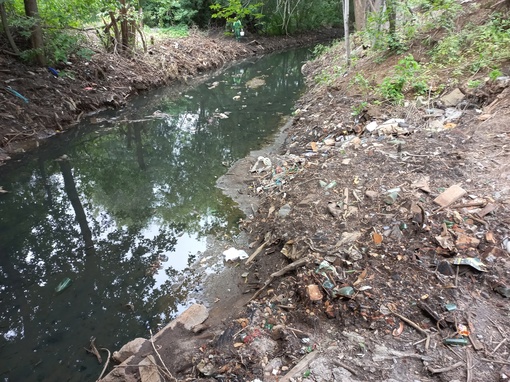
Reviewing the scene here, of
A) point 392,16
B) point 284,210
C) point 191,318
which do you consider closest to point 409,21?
point 392,16

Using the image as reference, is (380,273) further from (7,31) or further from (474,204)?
(7,31)

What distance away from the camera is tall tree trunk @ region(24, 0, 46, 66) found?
25.2 ft

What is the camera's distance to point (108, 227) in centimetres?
491

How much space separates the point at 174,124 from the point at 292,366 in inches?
299

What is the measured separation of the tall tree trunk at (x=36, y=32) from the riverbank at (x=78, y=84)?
0.29 m

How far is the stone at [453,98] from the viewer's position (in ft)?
16.5

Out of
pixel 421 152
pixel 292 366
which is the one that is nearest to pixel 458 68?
pixel 421 152

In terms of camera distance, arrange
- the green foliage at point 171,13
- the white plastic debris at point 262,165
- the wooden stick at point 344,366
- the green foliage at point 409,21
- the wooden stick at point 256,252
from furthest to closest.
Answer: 1. the green foliage at point 171,13
2. the green foliage at point 409,21
3. the white plastic debris at point 262,165
4. the wooden stick at point 256,252
5. the wooden stick at point 344,366

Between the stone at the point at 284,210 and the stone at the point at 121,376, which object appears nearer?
the stone at the point at 121,376

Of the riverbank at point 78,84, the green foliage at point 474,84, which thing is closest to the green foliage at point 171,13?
the riverbank at point 78,84

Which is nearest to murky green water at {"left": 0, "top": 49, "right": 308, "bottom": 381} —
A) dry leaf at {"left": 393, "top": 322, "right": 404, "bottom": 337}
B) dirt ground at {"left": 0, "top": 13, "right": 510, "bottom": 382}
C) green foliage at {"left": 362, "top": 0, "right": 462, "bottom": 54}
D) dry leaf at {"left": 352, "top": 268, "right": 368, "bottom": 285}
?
dirt ground at {"left": 0, "top": 13, "right": 510, "bottom": 382}

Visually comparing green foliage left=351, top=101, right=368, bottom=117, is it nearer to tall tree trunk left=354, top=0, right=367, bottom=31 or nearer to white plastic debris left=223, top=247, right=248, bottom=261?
white plastic debris left=223, top=247, right=248, bottom=261

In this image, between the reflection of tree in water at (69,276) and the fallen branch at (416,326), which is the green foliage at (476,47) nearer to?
the fallen branch at (416,326)

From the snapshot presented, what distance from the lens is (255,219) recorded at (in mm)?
4637
